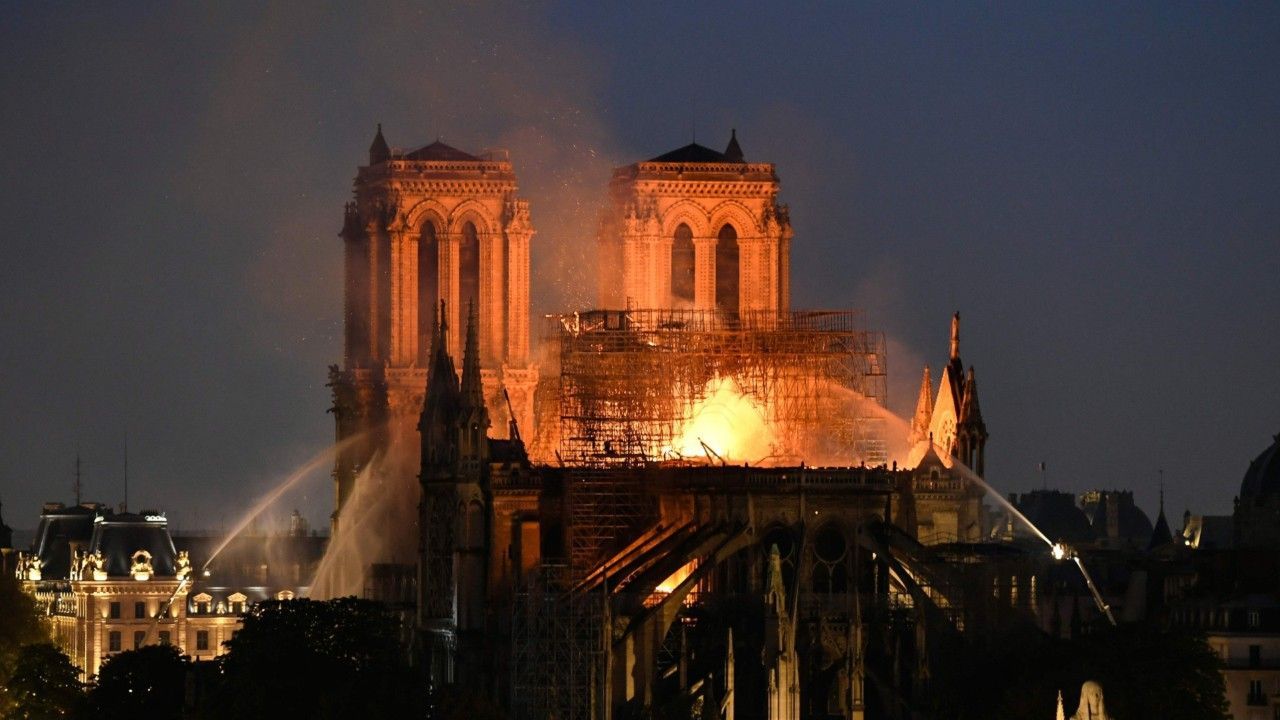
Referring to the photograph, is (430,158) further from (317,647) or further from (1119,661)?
(1119,661)

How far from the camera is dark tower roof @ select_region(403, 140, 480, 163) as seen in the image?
167 metres

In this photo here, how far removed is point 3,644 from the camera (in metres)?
177

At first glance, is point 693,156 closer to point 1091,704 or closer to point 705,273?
point 705,273

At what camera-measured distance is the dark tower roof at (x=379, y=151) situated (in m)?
170

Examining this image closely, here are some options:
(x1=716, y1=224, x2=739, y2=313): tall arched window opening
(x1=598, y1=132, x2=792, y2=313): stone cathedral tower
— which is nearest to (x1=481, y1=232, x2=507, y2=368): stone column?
(x1=598, y1=132, x2=792, y2=313): stone cathedral tower

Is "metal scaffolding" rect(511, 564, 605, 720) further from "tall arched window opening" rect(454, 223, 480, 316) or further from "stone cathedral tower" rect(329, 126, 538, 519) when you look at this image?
"tall arched window opening" rect(454, 223, 480, 316)

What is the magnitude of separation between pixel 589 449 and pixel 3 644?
115 feet

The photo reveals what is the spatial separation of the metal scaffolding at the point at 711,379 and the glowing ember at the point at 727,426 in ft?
0.71

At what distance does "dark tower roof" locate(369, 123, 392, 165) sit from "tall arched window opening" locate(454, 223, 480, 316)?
4302 millimetres

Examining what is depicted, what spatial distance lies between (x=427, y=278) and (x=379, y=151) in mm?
5621

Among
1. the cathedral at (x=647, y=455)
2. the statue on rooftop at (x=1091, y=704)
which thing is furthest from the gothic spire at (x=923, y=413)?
the statue on rooftop at (x=1091, y=704)

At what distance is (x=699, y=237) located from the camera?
16188 cm

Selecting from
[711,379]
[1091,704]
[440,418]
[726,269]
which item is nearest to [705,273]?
[726,269]

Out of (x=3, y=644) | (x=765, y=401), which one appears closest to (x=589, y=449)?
(x=765, y=401)
